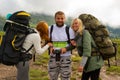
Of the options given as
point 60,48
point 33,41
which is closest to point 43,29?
point 60,48

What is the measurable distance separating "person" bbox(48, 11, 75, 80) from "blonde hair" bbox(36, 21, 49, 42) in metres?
0.34

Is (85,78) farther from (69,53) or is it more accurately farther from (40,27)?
(40,27)

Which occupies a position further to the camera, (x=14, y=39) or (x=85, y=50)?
(x=85, y=50)

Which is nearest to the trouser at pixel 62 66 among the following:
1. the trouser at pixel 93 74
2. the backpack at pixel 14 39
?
the trouser at pixel 93 74

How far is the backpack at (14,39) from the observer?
887cm

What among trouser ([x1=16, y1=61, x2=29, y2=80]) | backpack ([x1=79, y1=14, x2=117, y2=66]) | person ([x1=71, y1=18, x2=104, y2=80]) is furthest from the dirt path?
backpack ([x1=79, y1=14, x2=117, y2=66])

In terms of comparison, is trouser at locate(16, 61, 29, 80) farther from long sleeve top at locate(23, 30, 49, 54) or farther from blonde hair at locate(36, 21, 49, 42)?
blonde hair at locate(36, 21, 49, 42)

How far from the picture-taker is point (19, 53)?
355 inches

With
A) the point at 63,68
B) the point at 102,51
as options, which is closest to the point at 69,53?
the point at 63,68

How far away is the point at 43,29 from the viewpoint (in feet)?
33.4

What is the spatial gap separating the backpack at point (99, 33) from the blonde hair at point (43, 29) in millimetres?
1225

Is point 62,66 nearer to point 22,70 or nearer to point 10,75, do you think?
point 22,70

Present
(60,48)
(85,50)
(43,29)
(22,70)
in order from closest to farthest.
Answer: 1. (22,70)
2. (85,50)
3. (43,29)
4. (60,48)

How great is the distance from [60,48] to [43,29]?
0.94 m
